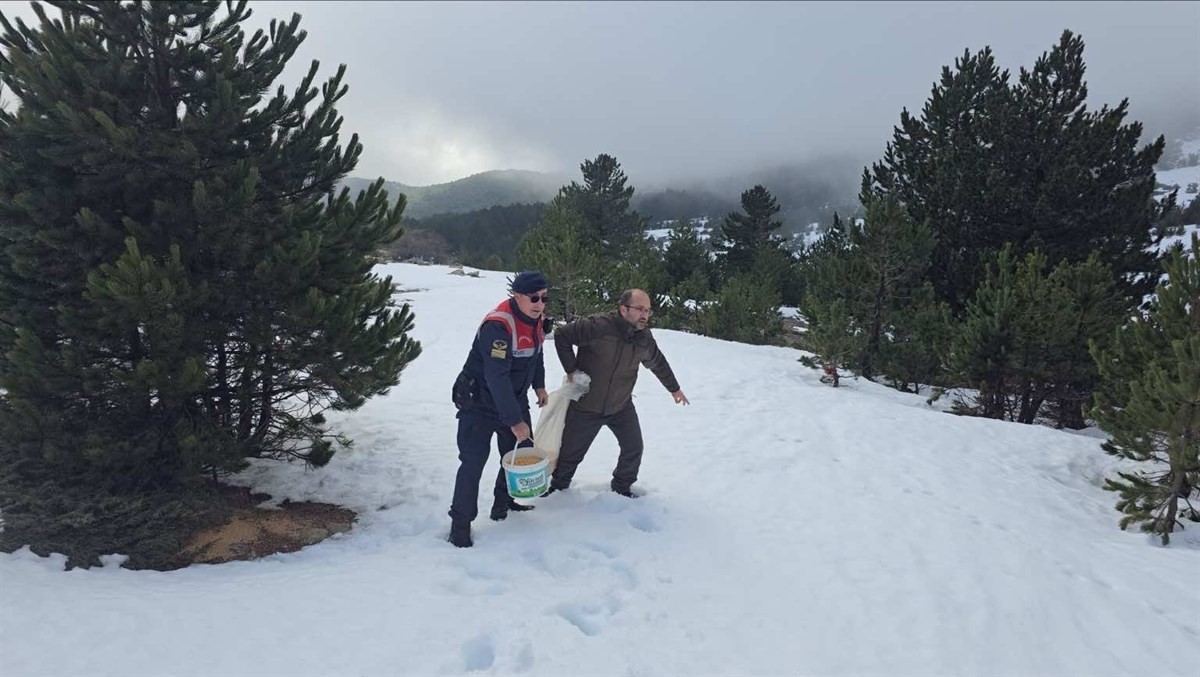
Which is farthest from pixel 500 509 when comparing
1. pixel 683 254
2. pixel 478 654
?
pixel 683 254

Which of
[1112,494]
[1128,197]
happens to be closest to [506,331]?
[1112,494]

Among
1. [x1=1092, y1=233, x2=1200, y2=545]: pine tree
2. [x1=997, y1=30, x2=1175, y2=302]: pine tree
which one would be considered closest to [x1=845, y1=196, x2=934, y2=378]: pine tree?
[x1=997, y1=30, x2=1175, y2=302]: pine tree

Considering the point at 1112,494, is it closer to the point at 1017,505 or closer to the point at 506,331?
the point at 1017,505

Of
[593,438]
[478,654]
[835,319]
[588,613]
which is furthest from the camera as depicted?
[835,319]

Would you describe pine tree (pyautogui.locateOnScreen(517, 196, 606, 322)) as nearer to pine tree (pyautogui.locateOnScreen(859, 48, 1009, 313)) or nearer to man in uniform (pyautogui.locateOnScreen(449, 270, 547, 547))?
pine tree (pyautogui.locateOnScreen(859, 48, 1009, 313))

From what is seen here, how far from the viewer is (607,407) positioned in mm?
5164

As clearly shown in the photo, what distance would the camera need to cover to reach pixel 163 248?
4473 millimetres

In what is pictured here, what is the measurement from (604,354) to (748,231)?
30.1 meters

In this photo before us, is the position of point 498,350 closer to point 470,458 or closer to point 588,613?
point 470,458

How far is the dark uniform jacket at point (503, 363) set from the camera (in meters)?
4.28

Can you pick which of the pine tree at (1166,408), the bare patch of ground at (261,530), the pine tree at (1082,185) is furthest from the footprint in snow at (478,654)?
the pine tree at (1082,185)

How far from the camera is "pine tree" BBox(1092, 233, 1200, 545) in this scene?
5316 millimetres

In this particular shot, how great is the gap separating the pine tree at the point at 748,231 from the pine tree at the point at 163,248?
29.0 metres

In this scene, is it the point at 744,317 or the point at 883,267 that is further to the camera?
the point at 744,317
